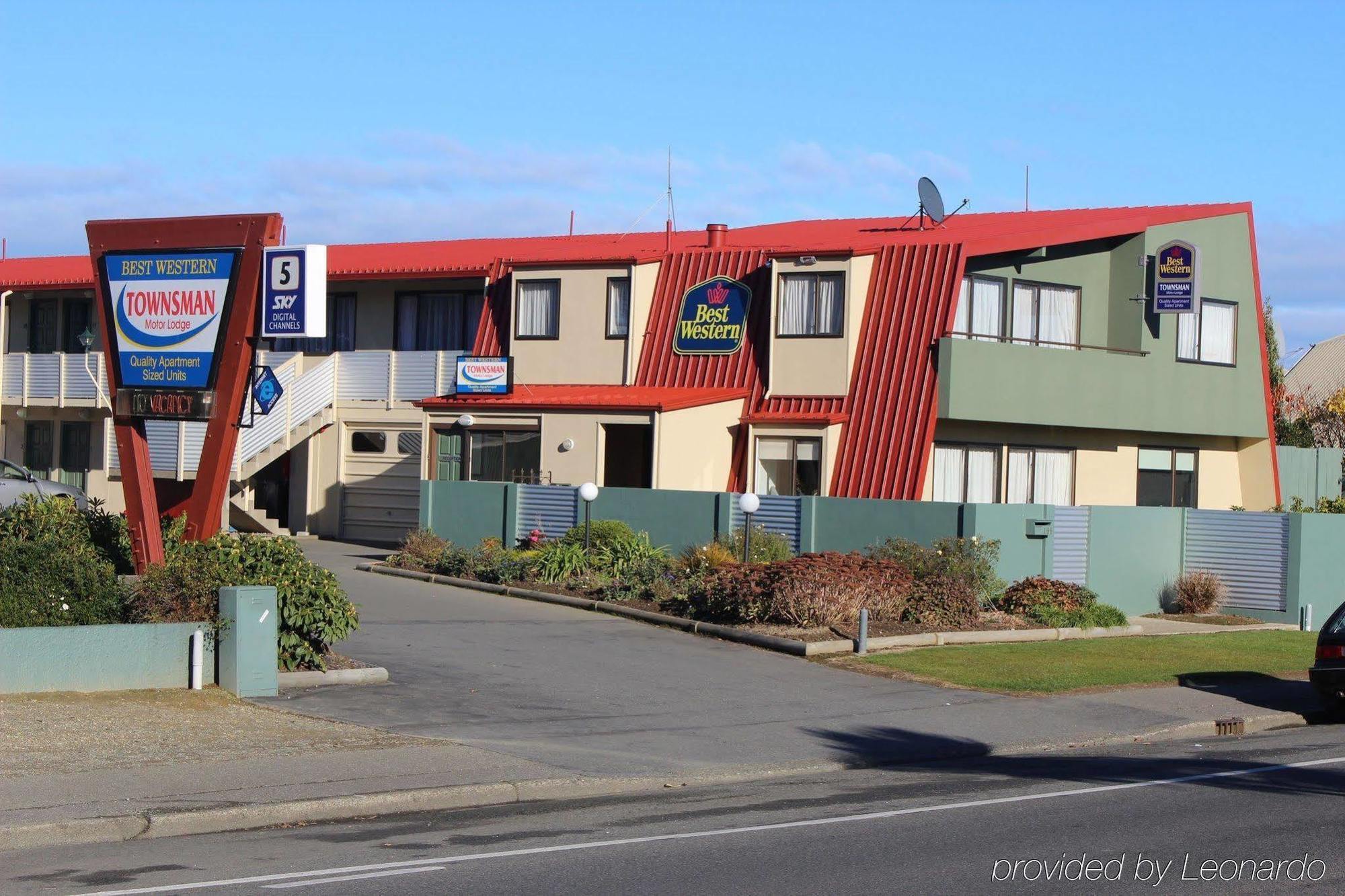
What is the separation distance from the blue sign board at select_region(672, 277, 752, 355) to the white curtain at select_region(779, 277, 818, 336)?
0.82 m

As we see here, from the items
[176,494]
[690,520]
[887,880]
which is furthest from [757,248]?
[887,880]

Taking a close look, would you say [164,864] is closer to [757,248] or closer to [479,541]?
[479,541]

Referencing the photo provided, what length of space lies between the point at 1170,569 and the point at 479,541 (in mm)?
12359

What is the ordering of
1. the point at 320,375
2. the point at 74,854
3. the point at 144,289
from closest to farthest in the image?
1. the point at 74,854
2. the point at 144,289
3. the point at 320,375

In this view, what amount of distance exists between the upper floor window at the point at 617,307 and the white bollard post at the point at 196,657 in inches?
667

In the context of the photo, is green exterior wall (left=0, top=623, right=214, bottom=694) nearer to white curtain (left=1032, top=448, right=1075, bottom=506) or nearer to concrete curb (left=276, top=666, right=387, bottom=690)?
concrete curb (left=276, top=666, right=387, bottom=690)

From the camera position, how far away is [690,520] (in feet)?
84.4

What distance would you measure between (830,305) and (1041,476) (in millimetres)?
5932

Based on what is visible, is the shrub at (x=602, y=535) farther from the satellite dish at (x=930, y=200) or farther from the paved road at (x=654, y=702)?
the satellite dish at (x=930, y=200)

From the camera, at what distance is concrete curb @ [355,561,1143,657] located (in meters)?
19.2

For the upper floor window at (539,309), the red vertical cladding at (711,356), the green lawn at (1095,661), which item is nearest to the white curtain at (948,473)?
the red vertical cladding at (711,356)

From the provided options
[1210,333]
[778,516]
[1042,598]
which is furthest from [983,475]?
[1042,598]

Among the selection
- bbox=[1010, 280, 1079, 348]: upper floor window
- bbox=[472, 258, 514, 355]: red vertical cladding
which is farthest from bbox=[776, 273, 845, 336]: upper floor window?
bbox=[472, 258, 514, 355]: red vertical cladding

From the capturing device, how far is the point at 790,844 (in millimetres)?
9688
